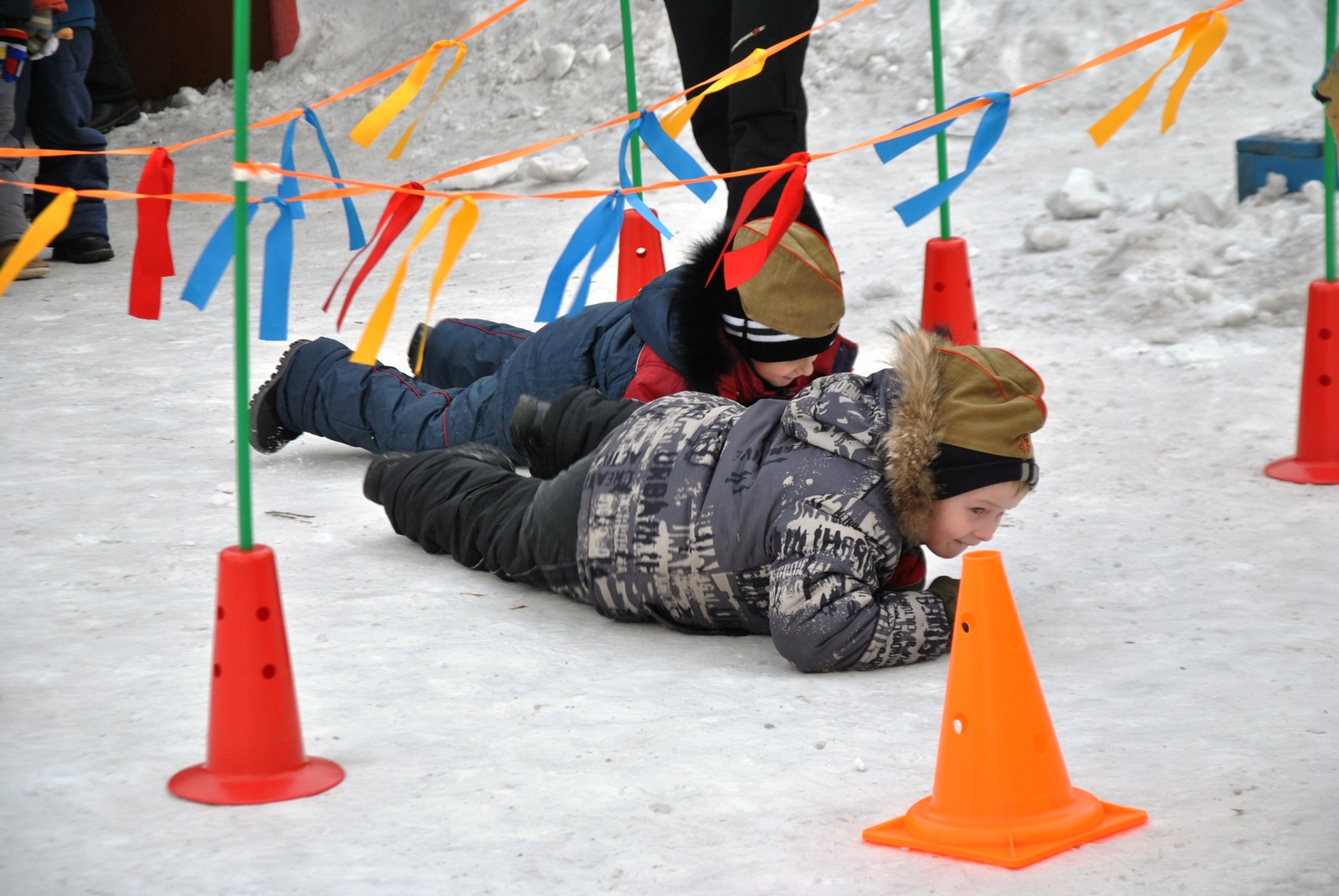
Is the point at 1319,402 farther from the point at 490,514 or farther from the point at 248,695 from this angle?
the point at 248,695

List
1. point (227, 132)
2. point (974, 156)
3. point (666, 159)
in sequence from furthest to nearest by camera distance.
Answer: point (227, 132) → point (666, 159) → point (974, 156)

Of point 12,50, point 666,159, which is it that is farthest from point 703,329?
point 12,50

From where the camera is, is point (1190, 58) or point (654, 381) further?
point (654, 381)

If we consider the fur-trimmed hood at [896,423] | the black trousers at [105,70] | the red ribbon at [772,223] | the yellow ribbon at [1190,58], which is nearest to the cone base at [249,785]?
the fur-trimmed hood at [896,423]

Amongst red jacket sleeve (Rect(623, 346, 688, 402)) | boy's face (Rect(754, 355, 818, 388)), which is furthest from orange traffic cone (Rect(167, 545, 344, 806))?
boy's face (Rect(754, 355, 818, 388))

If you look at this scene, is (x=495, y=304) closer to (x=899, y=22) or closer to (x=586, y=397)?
(x=586, y=397)

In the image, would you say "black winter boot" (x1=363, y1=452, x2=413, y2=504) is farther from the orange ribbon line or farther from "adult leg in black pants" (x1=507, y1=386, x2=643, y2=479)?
the orange ribbon line

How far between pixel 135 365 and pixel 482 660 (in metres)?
2.64

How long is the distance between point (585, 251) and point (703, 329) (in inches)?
24.7

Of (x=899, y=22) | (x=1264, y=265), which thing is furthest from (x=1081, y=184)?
(x=899, y=22)

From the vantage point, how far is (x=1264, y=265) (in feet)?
16.0

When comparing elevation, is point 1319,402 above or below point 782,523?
above

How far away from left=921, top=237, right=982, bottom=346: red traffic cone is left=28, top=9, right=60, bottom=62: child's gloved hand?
359 centimetres

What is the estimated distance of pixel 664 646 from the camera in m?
2.62
